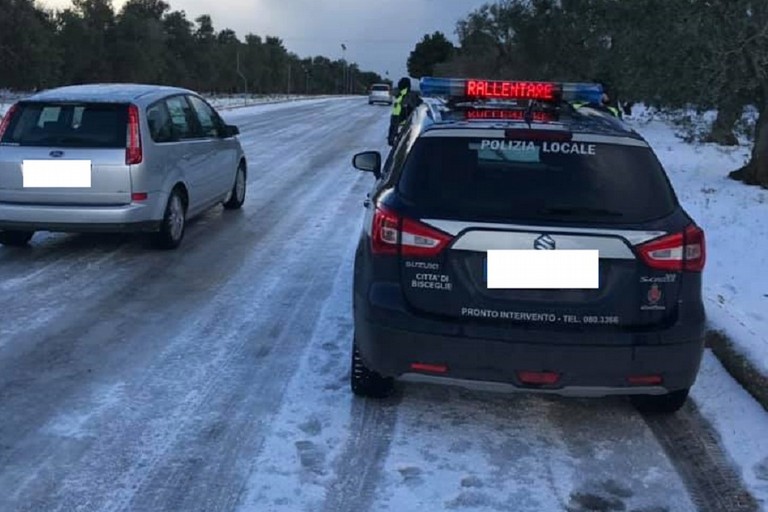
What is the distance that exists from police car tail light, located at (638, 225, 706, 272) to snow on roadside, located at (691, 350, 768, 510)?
0.93m

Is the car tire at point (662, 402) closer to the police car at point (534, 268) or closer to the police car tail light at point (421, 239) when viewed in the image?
the police car at point (534, 268)

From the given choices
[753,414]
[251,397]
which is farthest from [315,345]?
[753,414]

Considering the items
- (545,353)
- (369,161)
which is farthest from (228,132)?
(545,353)

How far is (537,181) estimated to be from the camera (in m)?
4.24

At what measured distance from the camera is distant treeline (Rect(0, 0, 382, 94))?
46.6 m

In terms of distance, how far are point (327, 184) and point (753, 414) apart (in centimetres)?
956

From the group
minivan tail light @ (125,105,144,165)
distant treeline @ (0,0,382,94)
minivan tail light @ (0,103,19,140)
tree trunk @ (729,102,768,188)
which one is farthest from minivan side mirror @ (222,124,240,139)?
distant treeline @ (0,0,382,94)

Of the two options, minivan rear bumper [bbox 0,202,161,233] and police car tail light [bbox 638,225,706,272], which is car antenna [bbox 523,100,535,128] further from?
minivan rear bumper [bbox 0,202,161,233]

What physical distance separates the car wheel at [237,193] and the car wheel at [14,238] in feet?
9.37

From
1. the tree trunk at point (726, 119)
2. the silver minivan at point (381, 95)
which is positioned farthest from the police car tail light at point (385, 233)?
the silver minivan at point (381, 95)

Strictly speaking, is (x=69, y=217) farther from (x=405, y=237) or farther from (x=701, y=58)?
(x=701, y=58)

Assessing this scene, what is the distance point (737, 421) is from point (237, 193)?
774 cm

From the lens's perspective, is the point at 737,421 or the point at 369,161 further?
the point at 369,161

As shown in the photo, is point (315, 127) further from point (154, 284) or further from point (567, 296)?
point (567, 296)
